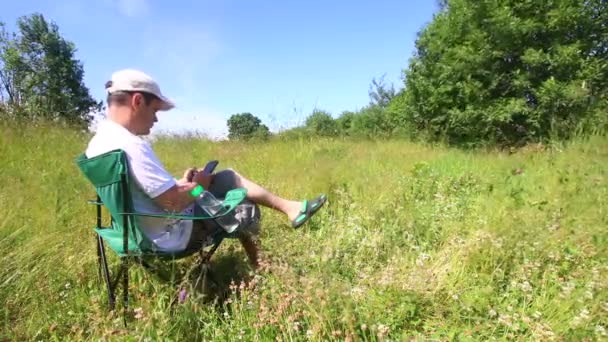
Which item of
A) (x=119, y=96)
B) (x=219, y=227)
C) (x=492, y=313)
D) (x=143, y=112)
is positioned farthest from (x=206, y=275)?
(x=492, y=313)

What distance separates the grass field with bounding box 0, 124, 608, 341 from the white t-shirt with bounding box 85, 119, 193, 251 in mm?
367

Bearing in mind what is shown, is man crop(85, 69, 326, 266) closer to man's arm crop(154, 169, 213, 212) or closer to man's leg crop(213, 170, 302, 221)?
man's arm crop(154, 169, 213, 212)

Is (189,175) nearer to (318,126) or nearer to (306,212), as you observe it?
(306,212)

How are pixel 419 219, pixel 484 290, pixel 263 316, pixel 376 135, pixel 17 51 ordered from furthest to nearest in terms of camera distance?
pixel 17 51 → pixel 376 135 → pixel 419 219 → pixel 484 290 → pixel 263 316

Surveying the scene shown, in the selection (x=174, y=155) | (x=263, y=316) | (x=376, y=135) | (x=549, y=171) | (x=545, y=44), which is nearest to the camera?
(x=263, y=316)

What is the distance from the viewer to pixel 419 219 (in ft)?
10.3

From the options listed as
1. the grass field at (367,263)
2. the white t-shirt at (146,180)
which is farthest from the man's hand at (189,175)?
the grass field at (367,263)

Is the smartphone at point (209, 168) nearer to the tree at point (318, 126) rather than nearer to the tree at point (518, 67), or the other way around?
the tree at point (318, 126)

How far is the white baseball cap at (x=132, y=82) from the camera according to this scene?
79.3 inches

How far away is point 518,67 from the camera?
8.84 m

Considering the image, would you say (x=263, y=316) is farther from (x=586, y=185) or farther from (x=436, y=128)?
(x=436, y=128)

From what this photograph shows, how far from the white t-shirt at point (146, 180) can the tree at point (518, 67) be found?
7.21m

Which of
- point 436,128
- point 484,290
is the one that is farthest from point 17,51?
point 484,290

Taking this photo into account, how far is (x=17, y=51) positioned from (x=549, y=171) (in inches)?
1184
